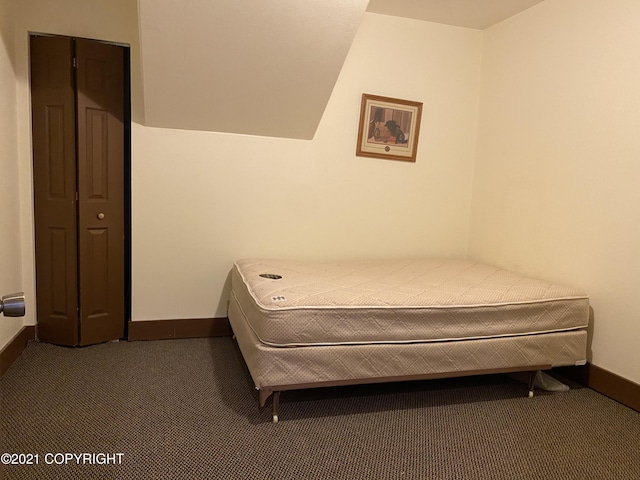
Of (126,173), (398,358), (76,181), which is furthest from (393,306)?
(76,181)

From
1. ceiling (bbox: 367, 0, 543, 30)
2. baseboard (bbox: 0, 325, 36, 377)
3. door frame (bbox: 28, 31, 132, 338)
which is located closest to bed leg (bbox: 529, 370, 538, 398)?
ceiling (bbox: 367, 0, 543, 30)

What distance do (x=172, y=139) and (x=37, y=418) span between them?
1.79 m

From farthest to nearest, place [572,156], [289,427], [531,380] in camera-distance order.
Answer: [572,156] → [531,380] → [289,427]

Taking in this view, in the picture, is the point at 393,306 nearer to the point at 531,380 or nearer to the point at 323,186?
the point at 531,380

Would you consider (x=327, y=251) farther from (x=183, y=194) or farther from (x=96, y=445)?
(x=96, y=445)

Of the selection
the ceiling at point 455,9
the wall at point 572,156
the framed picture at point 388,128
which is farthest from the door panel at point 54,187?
the wall at point 572,156

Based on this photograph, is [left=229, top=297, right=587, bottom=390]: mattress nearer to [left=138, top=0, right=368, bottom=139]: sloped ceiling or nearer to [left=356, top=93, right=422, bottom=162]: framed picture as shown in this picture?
[left=138, top=0, right=368, bottom=139]: sloped ceiling

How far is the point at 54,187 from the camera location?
283 centimetres

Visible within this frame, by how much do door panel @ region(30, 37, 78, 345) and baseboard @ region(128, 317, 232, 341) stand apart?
38cm

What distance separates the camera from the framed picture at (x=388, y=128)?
3.34m

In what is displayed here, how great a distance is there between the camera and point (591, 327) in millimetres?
2635

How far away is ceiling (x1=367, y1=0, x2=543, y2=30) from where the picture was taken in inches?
120

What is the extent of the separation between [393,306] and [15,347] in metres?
2.23

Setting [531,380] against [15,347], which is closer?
[531,380]
